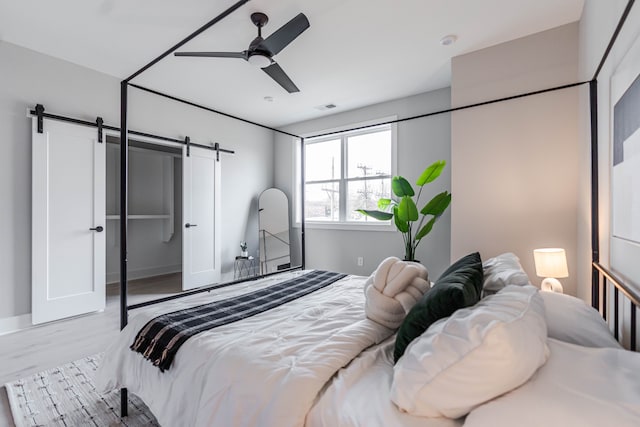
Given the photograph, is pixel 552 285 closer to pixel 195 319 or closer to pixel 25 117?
pixel 195 319

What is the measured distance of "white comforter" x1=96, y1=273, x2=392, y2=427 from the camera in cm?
100

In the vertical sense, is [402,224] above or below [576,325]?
above

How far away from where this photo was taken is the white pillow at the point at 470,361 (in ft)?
2.43

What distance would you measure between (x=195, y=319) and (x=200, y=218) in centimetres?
316

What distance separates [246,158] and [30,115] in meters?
2.66

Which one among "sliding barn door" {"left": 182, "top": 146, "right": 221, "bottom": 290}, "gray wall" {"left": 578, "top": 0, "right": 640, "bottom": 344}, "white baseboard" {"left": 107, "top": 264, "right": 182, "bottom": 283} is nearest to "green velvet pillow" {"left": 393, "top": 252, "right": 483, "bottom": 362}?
"gray wall" {"left": 578, "top": 0, "right": 640, "bottom": 344}

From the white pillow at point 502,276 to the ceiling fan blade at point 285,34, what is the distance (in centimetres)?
190

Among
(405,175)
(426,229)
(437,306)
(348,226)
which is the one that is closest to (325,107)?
(405,175)

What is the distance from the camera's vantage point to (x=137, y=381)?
1.52 meters

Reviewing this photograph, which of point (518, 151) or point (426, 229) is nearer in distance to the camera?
point (518, 151)

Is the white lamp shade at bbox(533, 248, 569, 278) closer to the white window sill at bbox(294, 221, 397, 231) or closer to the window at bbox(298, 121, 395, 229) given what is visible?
the white window sill at bbox(294, 221, 397, 231)

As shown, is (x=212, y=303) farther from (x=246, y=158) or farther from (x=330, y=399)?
(x=246, y=158)

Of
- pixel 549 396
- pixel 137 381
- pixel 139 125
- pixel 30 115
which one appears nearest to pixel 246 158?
pixel 139 125

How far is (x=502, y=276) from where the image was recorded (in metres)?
1.32
